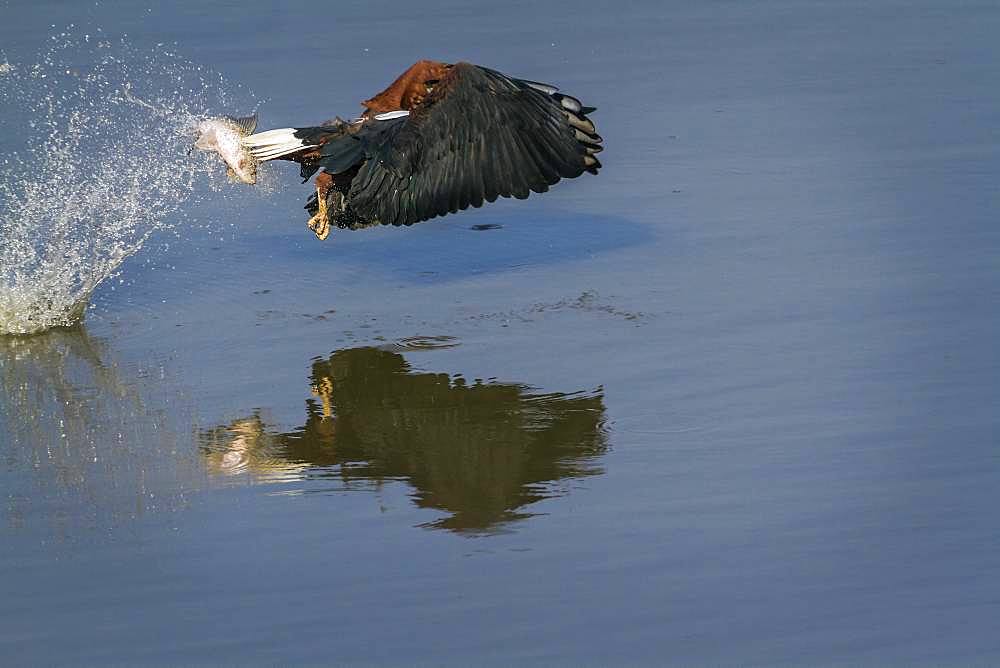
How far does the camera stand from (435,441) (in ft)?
16.6

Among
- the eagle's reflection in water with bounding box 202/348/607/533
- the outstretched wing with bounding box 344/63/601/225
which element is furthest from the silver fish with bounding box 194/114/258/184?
the eagle's reflection in water with bounding box 202/348/607/533

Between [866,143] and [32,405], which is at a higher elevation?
[866,143]

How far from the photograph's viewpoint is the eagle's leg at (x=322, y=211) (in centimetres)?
591

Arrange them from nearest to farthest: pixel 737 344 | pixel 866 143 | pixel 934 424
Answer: pixel 934 424, pixel 737 344, pixel 866 143

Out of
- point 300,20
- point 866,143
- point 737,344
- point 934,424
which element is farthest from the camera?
point 300,20

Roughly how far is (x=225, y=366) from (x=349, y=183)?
0.81 m

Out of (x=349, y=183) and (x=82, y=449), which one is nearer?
(x=82, y=449)

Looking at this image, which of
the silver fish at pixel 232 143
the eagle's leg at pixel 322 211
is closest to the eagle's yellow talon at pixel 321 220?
the eagle's leg at pixel 322 211

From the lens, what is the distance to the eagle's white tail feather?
226 inches

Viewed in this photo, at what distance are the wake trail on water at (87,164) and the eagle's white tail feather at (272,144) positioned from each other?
0.57 meters

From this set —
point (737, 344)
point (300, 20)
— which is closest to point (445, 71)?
point (737, 344)

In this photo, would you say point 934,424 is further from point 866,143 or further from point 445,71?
point 866,143

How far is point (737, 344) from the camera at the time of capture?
566 centimetres

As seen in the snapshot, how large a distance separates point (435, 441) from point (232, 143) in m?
1.42
